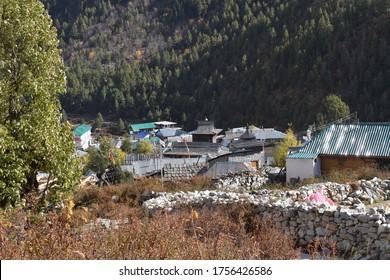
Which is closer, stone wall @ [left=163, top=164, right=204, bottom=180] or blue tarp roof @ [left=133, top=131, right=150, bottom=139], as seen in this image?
stone wall @ [left=163, top=164, right=204, bottom=180]

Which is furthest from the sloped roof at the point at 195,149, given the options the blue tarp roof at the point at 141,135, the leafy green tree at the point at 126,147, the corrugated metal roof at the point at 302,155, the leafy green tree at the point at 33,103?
the leafy green tree at the point at 33,103

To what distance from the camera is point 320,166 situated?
16.8 metres

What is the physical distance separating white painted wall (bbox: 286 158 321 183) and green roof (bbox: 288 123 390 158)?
20 centimetres

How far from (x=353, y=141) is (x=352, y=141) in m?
0.04

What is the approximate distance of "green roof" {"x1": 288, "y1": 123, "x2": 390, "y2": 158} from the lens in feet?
53.1

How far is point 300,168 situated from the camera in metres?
16.3

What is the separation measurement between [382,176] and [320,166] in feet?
13.8

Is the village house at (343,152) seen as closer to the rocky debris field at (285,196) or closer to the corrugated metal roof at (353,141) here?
the corrugated metal roof at (353,141)

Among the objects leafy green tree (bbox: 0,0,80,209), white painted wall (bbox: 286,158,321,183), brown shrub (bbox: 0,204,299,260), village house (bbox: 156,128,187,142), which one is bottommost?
village house (bbox: 156,128,187,142)

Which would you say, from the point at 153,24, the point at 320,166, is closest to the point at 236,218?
the point at 320,166

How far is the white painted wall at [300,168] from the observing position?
16.2 m

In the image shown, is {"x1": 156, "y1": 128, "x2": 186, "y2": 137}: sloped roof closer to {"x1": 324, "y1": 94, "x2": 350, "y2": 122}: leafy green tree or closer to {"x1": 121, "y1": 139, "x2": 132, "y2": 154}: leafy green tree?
{"x1": 121, "y1": 139, "x2": 132, "y2": 154}: leafy green tree

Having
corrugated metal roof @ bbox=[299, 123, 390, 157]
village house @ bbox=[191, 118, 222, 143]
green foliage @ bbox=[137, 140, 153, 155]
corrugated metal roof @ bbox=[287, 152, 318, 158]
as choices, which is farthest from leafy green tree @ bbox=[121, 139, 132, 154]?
corrugated metal roof @ bbox=[287, 152, 318, 158]

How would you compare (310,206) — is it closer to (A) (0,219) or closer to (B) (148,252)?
(B) (148,252)
